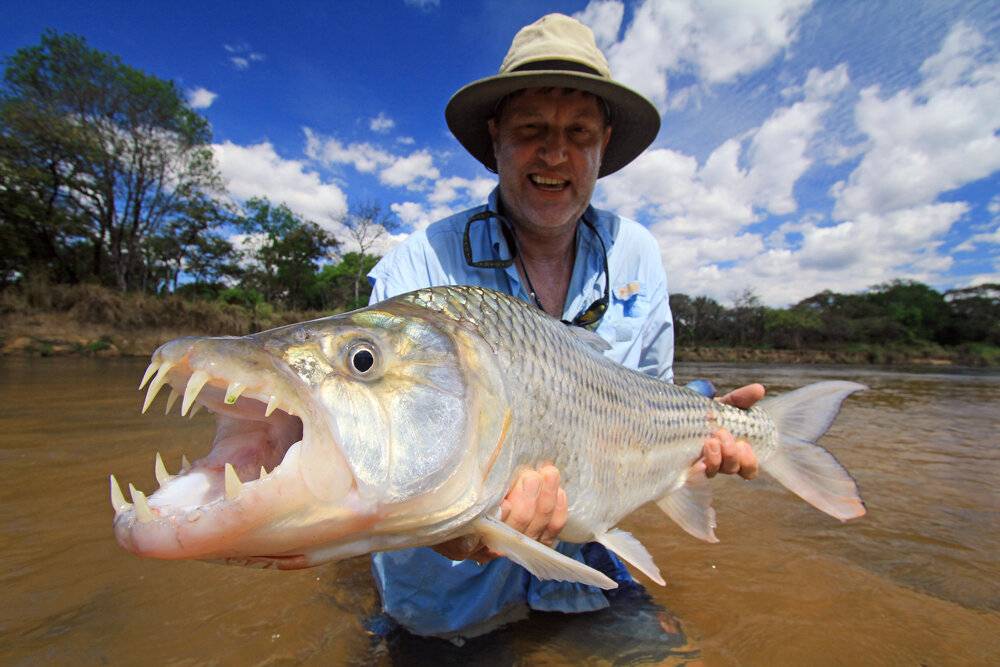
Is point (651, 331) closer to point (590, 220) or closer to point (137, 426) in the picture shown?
point (590, 220)

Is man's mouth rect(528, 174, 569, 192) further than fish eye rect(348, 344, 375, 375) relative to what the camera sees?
Yes

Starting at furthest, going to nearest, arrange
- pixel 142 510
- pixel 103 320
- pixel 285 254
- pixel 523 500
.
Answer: pixel 285 254, pixel 103 320, pixel 523 500, pixel 142 510

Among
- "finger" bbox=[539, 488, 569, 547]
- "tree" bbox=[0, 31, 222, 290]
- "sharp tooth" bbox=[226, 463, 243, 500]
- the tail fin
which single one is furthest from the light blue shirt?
"tree" bbox=[0, 31, 222, 290]

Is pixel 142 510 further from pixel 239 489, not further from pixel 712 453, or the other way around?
pixel 712 453

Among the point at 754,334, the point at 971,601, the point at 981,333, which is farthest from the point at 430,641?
the point at 981,333

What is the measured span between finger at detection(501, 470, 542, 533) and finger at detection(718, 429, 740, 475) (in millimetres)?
1510

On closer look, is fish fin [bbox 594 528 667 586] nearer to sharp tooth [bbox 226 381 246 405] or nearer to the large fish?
the large fish

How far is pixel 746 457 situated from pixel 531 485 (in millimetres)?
1684

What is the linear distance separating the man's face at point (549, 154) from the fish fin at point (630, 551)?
5.50 feet

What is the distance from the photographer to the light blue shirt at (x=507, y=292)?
2.31 metres

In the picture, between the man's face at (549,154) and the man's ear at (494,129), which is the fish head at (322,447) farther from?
the man's ear at (494,129)

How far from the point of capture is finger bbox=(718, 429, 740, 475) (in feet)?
8.59

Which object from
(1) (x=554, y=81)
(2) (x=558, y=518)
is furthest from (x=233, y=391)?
(1) (x=554, y=81)

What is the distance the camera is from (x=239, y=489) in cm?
99
